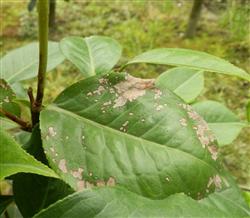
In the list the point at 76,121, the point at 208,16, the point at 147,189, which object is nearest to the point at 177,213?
the point at 147,189

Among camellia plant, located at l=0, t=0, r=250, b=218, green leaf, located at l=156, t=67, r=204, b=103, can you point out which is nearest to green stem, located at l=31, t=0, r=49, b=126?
camellia plant, located at l=0, t=0, r=250, b=218

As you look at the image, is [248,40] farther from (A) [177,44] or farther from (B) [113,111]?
(B) [113,111]

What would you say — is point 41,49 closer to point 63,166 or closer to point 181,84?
point 63,166

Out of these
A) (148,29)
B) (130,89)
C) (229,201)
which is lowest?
(148,29)

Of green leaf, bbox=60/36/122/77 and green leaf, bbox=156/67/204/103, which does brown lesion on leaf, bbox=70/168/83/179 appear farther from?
green leaf, bbox=156/67/204/103

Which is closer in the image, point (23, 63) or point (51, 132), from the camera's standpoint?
point (51, 132)

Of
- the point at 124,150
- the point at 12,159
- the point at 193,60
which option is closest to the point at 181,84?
the point at 193,60

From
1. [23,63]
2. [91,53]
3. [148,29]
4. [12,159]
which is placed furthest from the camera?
[148,29]
